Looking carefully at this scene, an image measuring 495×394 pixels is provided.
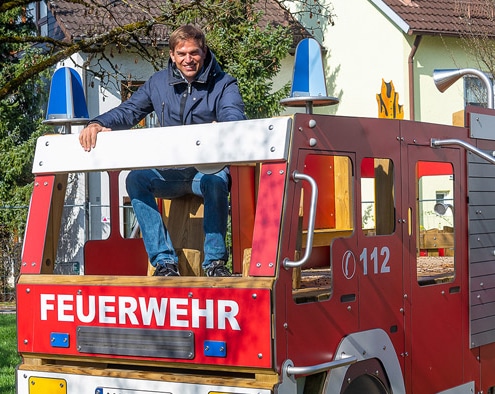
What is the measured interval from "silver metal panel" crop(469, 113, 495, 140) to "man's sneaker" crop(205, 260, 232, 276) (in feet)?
6.46

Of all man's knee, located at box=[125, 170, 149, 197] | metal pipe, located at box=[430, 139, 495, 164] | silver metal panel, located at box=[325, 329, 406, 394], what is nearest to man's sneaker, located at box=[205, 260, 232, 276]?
man's knee, located at box=[125, 170, 149, 197]

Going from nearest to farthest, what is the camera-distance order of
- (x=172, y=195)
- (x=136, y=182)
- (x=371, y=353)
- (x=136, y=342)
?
(x=136, y=342), (x=371, y=353), (x=136, y=182), (x=172, y=195)

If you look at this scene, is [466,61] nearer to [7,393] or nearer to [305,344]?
[7,393]

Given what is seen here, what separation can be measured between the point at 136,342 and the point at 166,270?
496 millimetres

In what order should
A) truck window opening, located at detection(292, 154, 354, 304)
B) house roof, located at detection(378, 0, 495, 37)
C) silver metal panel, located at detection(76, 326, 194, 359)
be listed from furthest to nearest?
house roof, located at detection(378, 0, 495, 37) → truck window opening, located at detection(292, 154, 354, 304) → silver metal panel, located at detection(76, 326, 194, 359)

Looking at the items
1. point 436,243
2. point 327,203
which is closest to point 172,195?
point 327,203

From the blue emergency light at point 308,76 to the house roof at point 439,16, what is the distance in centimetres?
1518

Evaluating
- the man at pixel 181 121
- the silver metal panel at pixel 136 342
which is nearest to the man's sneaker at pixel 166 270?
the man at pixel 181 121

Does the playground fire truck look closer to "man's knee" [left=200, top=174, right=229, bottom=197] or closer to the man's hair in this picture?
"man's knee" [left=200, top=174, right=229, bottom=197]

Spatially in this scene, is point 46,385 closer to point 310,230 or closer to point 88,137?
point 88,137

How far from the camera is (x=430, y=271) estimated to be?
6.59 metres

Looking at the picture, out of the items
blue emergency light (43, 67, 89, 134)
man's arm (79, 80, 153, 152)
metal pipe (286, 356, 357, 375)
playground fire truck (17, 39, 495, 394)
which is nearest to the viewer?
metal pipe (286, 356, 357, 375)

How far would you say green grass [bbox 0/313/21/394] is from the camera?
29.3ft

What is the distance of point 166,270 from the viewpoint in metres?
5.36
